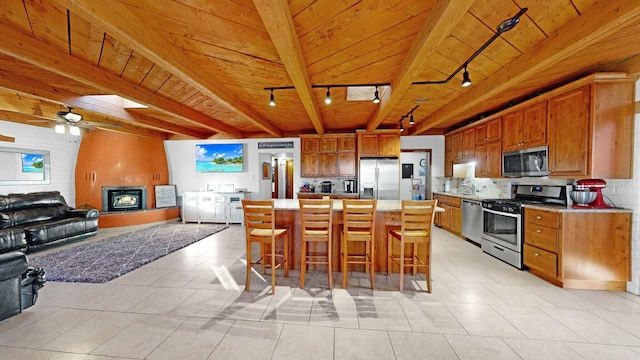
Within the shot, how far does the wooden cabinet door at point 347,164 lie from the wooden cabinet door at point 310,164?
2.00 feet

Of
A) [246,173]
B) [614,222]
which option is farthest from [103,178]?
[614,222]

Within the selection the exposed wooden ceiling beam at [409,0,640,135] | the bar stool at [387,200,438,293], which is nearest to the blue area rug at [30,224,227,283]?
the bar stool at [387,200,438,293]

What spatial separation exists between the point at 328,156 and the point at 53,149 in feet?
20.7

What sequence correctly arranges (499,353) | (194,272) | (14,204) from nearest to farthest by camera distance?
(499,353)
(194,272)
(14,204)

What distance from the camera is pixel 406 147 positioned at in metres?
6.31

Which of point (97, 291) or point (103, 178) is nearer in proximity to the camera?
point (97, 291)

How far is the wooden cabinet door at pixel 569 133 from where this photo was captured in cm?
275

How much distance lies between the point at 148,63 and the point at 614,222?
5718 mm

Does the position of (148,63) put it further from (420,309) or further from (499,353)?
(499,353)

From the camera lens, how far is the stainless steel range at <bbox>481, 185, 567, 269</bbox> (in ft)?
10.8

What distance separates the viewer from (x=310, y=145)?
621 centimetres

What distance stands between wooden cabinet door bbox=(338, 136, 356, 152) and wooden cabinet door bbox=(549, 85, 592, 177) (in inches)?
145

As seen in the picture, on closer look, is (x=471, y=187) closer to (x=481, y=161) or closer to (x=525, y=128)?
(x=481, y=161)

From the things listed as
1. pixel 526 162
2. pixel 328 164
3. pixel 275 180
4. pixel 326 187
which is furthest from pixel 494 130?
pixel 275 180
